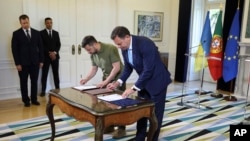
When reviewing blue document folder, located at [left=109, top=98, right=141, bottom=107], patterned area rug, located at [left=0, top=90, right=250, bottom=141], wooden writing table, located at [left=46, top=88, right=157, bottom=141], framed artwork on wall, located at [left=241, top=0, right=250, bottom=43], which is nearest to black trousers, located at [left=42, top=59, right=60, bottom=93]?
patterned area rug, located at [left=0, top=90, right=250, bottom=141]

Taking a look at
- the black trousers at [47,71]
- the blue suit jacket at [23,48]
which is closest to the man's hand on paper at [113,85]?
the blue suit jacket at [23,48]

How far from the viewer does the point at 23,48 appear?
14.2 ft

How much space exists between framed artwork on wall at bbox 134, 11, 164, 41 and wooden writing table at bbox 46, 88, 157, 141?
421 cm

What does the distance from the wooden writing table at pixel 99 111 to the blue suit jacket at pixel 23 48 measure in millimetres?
2125

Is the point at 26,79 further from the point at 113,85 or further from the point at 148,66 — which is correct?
the point at 148,66

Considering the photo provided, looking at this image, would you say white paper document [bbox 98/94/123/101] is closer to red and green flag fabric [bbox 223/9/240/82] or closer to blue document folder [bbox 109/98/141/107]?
blue document folder [bbox 109/98/141/107]

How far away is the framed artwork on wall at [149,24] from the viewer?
21.0 feet

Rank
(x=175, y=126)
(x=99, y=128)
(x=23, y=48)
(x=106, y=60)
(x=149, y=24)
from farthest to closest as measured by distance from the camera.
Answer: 1. (x=149, y=24)
2. (x=23, y=48)
3. (x=175, y=126)
4. (x=106, y=60)
5. (x=99, y=128)

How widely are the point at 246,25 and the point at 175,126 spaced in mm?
2822

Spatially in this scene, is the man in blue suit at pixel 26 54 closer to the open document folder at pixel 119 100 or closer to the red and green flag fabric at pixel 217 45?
the open document folder at pixel 119 100

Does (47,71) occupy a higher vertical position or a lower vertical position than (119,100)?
lower

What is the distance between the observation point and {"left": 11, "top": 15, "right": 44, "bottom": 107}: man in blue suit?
4293 mm

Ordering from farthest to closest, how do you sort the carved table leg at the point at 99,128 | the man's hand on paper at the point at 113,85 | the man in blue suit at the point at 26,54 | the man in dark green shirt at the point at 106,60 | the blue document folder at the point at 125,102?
1. the man in blue suit at the point at 26,54
2. the man in dark green shirt at the point at 106,60
3. the man's hand on paper at the point at 113,85
4. the blue document folder at the point at 125,102
5. the carved table leg at the point at 99,128

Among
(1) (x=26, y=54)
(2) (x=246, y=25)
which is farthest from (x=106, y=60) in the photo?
(2) (x=246, y=25)
